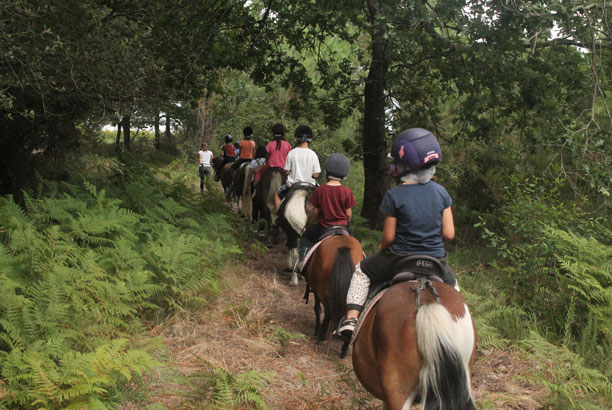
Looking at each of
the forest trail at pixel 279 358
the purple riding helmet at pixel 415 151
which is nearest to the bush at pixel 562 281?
the forest trail at pixel 279 358

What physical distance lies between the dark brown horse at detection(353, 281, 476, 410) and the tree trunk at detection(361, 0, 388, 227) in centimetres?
976

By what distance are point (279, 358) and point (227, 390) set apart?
1691mm

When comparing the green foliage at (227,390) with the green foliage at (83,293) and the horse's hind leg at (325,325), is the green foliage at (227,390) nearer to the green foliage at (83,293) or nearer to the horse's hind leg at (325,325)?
the green foliage at (83,293)

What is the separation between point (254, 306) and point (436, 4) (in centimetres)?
535

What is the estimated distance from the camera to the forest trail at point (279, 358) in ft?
15.9

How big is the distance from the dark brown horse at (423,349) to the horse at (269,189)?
7174mm

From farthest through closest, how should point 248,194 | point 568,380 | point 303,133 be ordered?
1. point 248,194
2. point 303,133
3. point 568,380

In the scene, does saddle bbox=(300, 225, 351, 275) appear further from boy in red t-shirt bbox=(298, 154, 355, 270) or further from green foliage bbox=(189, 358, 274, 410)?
green foliage bbox=(189, 358, 274, 410)

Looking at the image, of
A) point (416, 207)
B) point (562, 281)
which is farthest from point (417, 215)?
point (562, 281)

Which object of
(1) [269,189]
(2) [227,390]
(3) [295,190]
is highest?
(3) [295,190]

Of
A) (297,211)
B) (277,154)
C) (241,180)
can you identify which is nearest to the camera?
(297,211)

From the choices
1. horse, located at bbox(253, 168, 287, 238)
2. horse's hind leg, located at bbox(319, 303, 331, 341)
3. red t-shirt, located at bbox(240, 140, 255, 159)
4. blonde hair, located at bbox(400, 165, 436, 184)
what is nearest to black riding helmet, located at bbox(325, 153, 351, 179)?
horse's hind leg, located at bbox(319, 303, 331, 341)

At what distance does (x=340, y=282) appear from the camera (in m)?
5.56

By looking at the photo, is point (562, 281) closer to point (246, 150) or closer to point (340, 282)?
point (340, 282)
